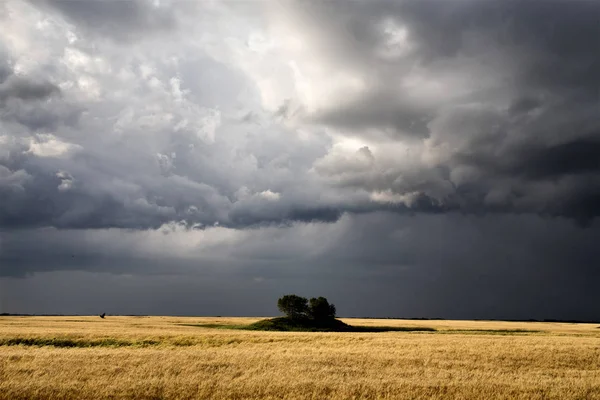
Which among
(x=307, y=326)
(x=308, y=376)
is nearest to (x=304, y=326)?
(x=307, y=326)

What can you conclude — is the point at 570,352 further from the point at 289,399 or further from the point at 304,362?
the point at 289,399

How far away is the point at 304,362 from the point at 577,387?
13913mm

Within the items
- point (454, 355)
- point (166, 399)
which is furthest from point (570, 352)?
point (166, 399)

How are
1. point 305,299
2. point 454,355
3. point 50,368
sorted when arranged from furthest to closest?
point 305,299, point 454,355, point 50,368

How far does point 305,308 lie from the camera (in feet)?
332

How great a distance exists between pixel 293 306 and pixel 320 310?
5.93 meters

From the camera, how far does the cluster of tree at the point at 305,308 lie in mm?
100375

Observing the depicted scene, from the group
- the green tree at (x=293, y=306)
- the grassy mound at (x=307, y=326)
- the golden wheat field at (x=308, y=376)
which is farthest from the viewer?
the green tree at (x=293, y=306)

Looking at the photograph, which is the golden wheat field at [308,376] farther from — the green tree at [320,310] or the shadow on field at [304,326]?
the green tree at [320,310]

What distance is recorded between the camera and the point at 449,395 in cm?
1814

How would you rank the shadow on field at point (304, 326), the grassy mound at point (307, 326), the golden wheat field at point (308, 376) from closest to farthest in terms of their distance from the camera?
the golden wheat field at point (308, 376)
the shadow on field at point (304, 326)
the grassy mound at point (307, 326)

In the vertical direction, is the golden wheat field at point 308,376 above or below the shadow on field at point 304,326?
above

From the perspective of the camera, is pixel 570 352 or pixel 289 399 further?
pixel 570 352

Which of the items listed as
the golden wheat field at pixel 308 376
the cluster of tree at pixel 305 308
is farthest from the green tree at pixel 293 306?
the golden wheat field at pixel 308 376
